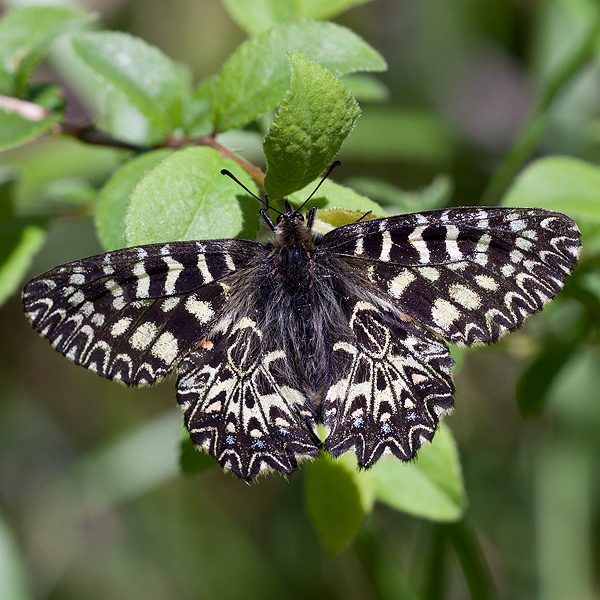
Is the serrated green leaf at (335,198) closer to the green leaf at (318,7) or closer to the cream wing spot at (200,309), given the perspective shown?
the cream wing spot at (200,309)

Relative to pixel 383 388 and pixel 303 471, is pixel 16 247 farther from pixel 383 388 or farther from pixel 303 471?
pixel 303 471

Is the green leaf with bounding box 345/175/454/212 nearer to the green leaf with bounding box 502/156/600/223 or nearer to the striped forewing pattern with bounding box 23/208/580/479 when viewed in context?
the green leaf with bounding box 502/156/600/223

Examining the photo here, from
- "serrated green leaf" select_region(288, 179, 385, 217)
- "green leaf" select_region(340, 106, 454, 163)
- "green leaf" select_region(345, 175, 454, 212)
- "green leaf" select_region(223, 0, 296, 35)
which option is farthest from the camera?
"green leaf" select_region(340, 106, 454, 163)

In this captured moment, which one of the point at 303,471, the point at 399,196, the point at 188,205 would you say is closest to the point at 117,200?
the point at 188,205

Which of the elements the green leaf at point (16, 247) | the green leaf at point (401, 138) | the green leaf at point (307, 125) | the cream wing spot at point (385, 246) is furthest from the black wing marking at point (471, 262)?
the green leaf at point (401, 138)

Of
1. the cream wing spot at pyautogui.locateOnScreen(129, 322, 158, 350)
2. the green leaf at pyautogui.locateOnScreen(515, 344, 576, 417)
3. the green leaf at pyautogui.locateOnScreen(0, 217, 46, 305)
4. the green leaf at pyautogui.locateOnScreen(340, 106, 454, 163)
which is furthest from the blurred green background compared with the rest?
the cream wing spot at pyautogui.locateOnScreen(129, 322, 158, 350)

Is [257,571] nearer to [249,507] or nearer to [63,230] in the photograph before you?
[249,507]
